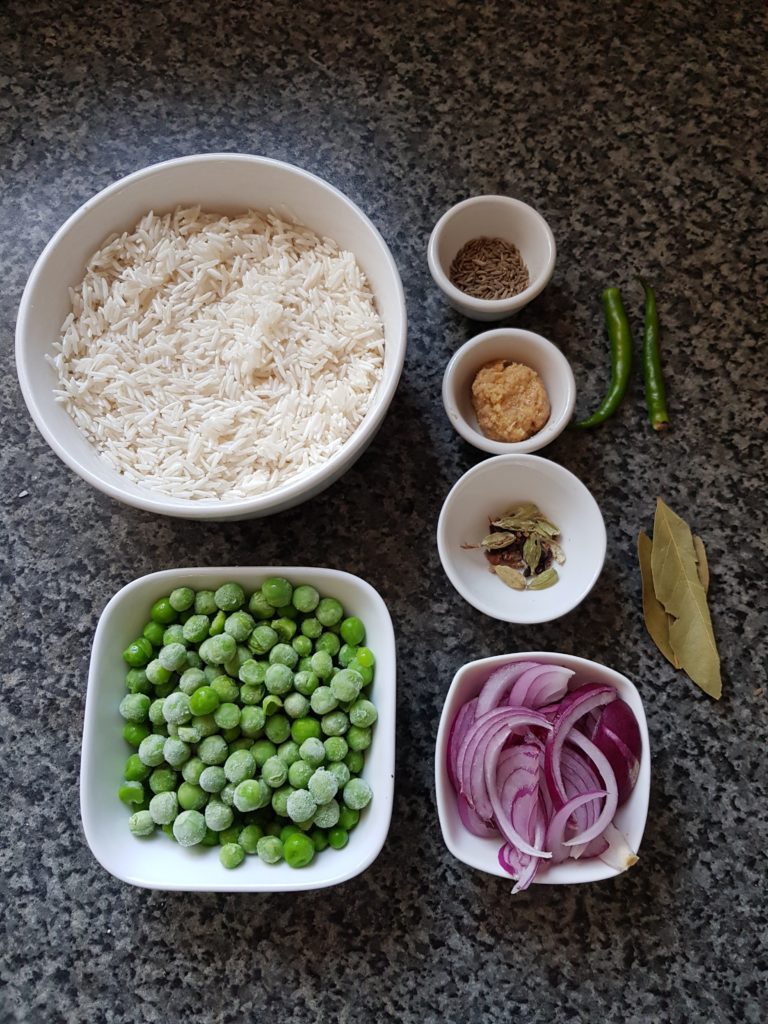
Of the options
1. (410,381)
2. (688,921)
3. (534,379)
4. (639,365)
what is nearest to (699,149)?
(639,365)

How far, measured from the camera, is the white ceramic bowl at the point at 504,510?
1.30 meters

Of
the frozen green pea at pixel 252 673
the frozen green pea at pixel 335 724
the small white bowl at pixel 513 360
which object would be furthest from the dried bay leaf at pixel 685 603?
the frozen green pea at pixel 252 673

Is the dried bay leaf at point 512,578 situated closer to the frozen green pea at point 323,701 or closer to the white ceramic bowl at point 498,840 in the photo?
the white ceramic bowl at point 498,840

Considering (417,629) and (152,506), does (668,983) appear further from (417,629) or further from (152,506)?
(152,506)

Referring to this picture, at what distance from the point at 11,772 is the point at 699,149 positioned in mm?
1688

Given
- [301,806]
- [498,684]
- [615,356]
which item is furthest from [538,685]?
[615,356]

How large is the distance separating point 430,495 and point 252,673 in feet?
1.45

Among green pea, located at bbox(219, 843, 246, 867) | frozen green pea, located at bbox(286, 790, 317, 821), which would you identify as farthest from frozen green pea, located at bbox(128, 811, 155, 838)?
frozen green pea, located at bbox(286, 790, 317, 821)

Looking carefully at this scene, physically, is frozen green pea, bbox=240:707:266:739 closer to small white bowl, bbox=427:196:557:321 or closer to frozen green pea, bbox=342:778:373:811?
frozen green pea, bbox=342:778:373:811

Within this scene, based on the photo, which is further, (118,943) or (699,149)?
(699,149)

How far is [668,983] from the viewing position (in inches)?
50.9

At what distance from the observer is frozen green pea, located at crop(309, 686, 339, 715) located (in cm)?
122

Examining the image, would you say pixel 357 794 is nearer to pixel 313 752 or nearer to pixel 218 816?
pixel 313 752

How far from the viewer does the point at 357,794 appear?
46.9 inches
